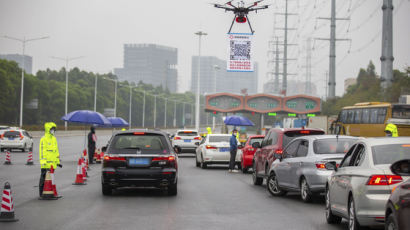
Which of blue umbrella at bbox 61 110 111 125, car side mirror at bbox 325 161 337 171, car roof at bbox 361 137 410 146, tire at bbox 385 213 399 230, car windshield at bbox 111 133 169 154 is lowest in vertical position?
tire at bbox 385 213 399 230

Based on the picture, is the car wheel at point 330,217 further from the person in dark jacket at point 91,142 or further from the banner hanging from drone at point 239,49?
the banner hanging from drone at point 239,49

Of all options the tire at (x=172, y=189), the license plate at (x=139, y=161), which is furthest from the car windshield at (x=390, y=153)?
the tire at (x=172, y=189)

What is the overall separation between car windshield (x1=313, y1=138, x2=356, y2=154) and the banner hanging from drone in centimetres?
1940

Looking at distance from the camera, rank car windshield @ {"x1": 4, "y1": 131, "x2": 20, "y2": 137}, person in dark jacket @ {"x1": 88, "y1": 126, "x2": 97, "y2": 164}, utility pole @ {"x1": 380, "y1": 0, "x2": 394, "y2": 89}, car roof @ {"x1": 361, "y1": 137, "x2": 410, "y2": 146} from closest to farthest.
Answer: car roof @ {"x1": 361, "y1": 137, "x2": 410, "y2": 146} < person in dark jacket @ {"x1": 88, "y1": 126, "x2": 97, "y2": 164} < car windshield @ {"x1": 4, "y1": 131, "x2": 20, "y2": 137} < utility pole @ {"x1": 380, "y1": 0, "x2": 394, "y2": 89}

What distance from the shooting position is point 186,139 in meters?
41.6

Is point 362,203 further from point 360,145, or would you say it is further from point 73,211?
point 73,211

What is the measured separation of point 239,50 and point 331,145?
19.7 metres

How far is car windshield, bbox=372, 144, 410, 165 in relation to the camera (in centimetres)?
937

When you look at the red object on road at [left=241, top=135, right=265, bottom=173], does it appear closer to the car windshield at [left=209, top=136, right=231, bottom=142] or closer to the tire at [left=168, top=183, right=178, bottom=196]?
the car windshield at [left=209, top=136, right=231, bottom=142]

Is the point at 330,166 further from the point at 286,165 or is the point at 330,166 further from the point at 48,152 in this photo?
the point at 48,152

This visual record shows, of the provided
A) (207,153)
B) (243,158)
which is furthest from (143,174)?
(207,153)

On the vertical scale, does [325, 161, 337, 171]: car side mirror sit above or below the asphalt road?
above

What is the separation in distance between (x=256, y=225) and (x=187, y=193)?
6172 millimetres

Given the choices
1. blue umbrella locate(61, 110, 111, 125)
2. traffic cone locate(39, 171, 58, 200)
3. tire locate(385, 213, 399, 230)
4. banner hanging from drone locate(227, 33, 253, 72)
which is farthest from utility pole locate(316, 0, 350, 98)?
tire locate(385, 213, 399, 230)
